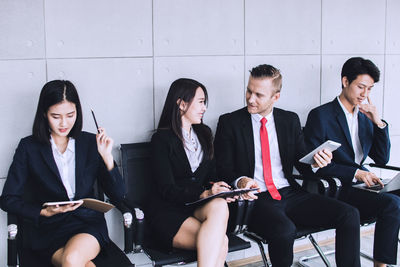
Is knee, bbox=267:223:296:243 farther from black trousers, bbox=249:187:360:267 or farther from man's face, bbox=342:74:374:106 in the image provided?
man's face, bbox=342:74:374:106

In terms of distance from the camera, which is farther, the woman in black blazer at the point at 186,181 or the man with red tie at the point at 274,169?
the man with red tie at the point at 274,169

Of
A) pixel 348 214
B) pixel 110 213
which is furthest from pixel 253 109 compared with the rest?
pixel 110 213

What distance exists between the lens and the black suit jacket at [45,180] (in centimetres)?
269

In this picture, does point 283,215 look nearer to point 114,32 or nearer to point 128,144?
point 128,144

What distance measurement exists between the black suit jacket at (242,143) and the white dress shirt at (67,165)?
101 cm

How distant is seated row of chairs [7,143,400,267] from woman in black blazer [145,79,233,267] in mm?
83

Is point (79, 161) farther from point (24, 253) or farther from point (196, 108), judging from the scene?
point (196, 108)

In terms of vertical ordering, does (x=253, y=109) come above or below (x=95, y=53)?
below

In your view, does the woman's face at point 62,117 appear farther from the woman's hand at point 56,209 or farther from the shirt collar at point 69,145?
the woman's hand at point 56,209

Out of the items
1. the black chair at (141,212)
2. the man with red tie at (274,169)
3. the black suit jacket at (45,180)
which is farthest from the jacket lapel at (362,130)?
the black suit jacket at (45,180)

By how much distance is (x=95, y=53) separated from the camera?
10.6ft

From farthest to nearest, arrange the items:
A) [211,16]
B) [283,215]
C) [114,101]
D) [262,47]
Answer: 1. [262,47]
2. [211,16]
3. [114,101]
4. [283,215]

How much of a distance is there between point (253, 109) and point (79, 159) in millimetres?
1240

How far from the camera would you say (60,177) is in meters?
2.80
